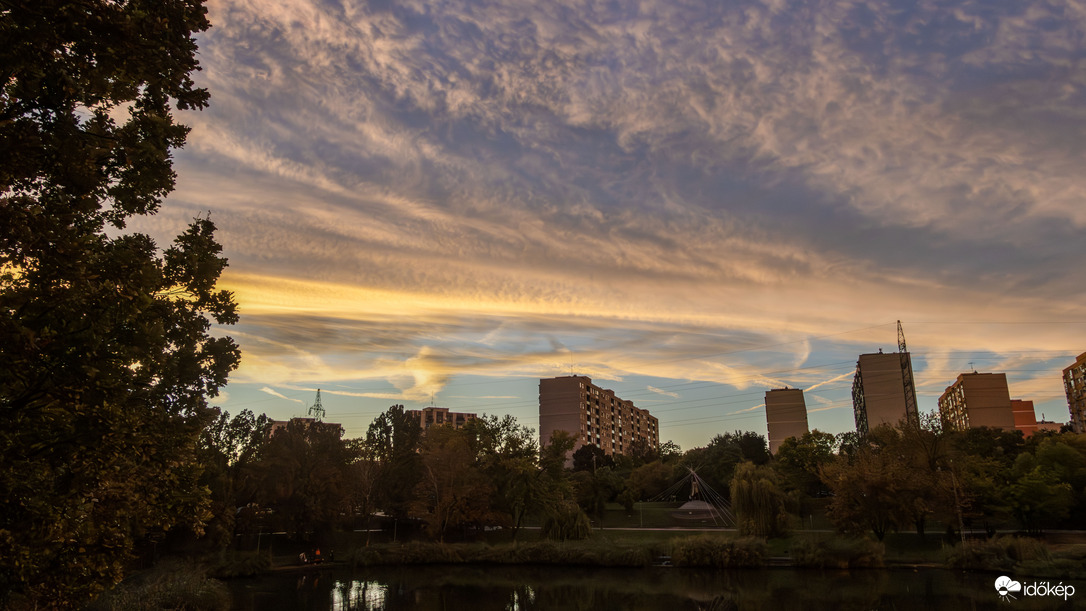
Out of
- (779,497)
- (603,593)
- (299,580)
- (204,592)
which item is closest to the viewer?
(204,592)

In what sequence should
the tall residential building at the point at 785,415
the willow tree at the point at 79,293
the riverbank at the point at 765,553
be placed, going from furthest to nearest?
the tall residential building at the point at 785,415
the riverbank at the point at 765,553
the willow tree at the point at 79,293

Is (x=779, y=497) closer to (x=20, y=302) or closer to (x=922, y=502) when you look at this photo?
(x=922, y=502)

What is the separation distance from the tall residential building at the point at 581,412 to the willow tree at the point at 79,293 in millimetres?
104263

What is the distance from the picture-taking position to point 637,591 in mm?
29062

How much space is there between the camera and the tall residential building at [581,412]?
122m

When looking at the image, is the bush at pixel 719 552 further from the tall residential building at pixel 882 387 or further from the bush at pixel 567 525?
the tall residential building at pixel 882 387

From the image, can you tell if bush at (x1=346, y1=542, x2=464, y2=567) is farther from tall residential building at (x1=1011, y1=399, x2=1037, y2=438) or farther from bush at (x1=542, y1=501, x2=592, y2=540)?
tall residential building at (x1=1011, y1=399, x2=1037, y2=438)

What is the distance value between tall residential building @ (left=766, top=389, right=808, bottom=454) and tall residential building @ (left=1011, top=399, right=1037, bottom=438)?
177 ft

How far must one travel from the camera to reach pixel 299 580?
35.4 m

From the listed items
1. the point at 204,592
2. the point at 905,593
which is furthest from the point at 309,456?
the point at 905,593

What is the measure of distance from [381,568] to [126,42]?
4117 cm

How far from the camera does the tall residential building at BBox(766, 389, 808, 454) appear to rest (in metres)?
133

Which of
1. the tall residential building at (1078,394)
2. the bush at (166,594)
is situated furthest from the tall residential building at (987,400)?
the bush at (166,594)

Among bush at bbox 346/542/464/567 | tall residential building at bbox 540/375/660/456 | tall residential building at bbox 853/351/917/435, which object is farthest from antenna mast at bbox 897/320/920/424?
bush at bbox 346/542/464/567
